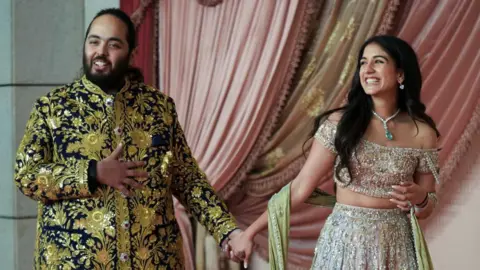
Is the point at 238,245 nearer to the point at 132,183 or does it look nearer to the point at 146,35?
the point at 132,183

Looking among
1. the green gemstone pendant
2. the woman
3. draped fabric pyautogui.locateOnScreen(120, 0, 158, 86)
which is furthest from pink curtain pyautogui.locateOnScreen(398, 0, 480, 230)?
draped fabric pyautogui.locateOnScreen(120, 0, 158, 86)

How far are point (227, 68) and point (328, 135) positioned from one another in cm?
138

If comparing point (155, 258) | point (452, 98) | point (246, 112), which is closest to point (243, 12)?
point (246, 112)

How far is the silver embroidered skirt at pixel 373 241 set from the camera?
2320 millimetres

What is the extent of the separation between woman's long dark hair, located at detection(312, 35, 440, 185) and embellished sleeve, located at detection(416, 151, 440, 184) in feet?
0.28

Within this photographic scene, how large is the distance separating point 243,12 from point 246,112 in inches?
17.8

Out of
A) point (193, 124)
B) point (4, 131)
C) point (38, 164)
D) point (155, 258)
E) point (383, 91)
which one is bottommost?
point (4, 131)

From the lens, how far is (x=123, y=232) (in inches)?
87.1

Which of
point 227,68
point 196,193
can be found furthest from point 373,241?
point 227,68

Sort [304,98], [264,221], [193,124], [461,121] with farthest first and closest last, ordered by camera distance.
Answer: [193,124] → [304,98] → [461,121] → [264,221]

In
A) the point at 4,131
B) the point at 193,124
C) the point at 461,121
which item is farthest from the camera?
the point at 4,131

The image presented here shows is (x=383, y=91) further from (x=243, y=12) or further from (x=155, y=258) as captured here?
(x=243, y=12)

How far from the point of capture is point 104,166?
2146mm

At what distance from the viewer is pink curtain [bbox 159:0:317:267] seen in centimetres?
346
